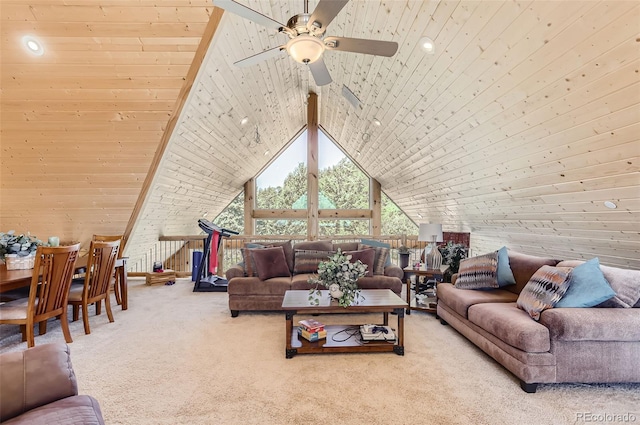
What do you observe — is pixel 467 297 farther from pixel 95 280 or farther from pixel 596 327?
pixel 95 280

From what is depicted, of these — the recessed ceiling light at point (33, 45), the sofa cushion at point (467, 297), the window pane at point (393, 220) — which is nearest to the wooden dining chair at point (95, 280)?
the recessed ceiling light at point (33, 45)

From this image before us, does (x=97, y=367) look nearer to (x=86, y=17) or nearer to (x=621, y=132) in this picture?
(x=86, y=17)

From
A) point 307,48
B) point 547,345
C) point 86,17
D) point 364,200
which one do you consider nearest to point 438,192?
point 364,200

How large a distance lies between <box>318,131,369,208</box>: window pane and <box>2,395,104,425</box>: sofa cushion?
7361 millimetres

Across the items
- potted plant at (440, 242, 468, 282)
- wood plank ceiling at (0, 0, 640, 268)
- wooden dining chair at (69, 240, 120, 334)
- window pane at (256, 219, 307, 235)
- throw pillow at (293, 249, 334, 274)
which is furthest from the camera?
window pane at (256, 219, 307, 235)

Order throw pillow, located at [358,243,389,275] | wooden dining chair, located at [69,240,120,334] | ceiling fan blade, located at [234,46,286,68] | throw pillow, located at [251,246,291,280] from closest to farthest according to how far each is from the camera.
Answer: ceiling fan blade, located at [234,46,286,68]
wooden dining chair, located at [69,240,120,334]
throw pillow, located at [251,246,291,280]
throw pillow, located at [358,243,389,275]

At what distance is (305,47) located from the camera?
2.25 metres

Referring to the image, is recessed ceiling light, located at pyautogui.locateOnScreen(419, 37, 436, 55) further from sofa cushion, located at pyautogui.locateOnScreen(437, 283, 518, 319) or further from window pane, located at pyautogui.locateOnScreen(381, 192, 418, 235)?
window pane, located at pyautogui.locateOnScreen(381, 192, 418, 235)

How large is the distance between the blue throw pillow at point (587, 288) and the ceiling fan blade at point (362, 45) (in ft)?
7.20

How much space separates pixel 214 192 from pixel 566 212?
640 cm

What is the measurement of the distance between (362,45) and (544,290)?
2.33 meters

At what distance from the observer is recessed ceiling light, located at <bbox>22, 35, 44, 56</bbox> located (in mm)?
2985
